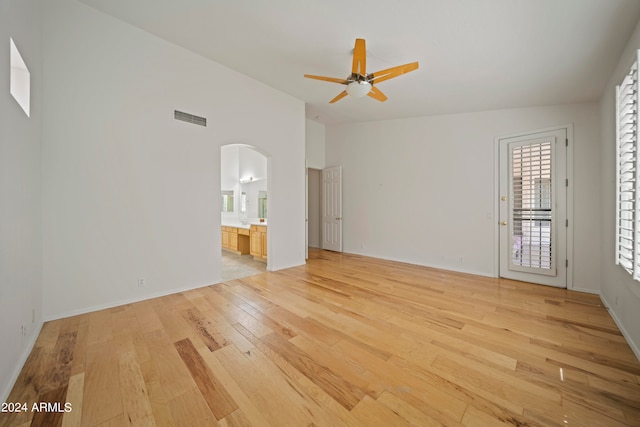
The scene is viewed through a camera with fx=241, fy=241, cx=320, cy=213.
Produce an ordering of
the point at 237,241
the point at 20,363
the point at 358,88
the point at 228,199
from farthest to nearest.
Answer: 1. the point at 228,199
2. the point at 237,241
3. the point at 358,88
4. the point at 20,363

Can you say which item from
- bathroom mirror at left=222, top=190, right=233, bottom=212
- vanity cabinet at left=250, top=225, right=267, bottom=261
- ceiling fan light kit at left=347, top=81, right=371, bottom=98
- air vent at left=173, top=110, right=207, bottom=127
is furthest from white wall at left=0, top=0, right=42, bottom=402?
bathroom mirror at left=222, top=190, right=233, bottom=212

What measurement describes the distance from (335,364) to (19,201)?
292 centimetres

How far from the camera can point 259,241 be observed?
18.2 feet

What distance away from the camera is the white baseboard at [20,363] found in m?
1.60

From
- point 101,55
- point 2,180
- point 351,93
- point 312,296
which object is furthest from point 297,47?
point 312,296

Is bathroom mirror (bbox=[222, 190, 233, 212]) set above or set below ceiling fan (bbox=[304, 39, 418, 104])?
below

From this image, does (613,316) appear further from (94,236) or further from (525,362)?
(94,236)

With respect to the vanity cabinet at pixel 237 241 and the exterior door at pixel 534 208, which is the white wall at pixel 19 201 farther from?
the exterior door at pixel 534 208

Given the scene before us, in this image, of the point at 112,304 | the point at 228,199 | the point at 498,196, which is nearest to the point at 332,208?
the point at 228,199

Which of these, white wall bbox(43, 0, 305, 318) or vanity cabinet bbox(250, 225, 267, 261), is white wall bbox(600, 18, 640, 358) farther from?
vanity cabinet bbox(250, 225, 267, 261)

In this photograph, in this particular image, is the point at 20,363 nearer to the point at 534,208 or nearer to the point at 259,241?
the point at 259,241

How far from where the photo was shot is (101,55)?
293 cm

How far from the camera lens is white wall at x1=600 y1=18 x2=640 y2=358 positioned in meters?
2.25

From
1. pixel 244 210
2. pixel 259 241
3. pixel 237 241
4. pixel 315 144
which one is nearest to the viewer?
pixel 259 241
